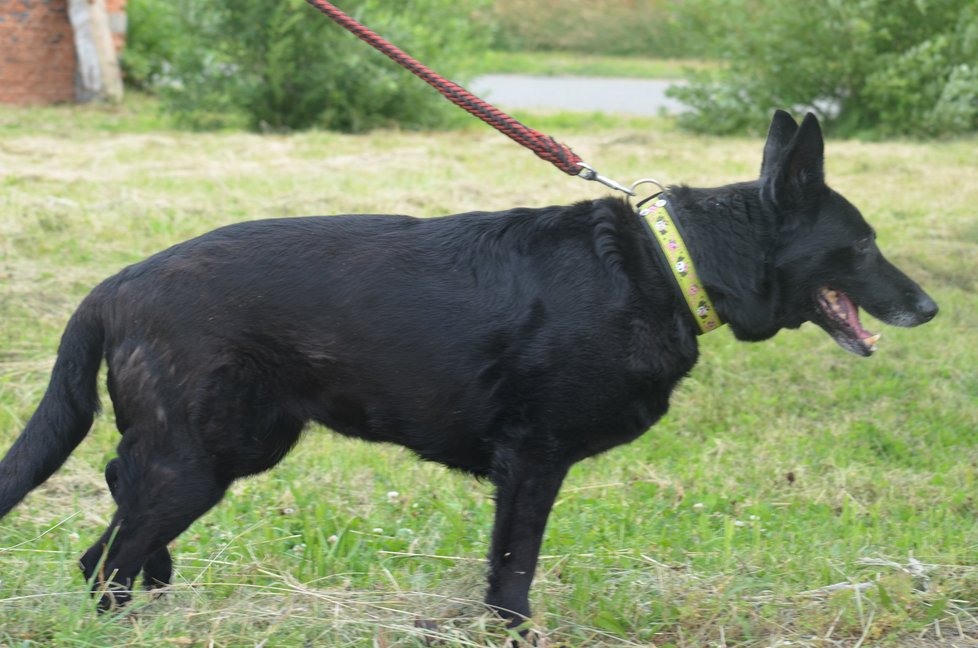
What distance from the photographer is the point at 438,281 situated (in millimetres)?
3227

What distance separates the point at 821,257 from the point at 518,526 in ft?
4.14

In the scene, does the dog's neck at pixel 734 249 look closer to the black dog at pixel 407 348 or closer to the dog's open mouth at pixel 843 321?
the black dog at pixel 407 348

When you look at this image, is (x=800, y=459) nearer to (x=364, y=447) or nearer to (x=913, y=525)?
(x=913, y=525)

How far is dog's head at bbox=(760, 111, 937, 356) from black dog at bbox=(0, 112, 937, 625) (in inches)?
0.4

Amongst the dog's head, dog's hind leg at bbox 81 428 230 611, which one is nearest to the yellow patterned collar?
the dog's head

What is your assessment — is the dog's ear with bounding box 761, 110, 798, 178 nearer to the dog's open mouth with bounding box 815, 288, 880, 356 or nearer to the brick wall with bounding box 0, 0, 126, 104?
the dog's open mouth with bounding box 815, 288, 880, 356

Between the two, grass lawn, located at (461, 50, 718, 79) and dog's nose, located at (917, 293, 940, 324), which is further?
grass lawn, located at (461, 50, 718, 79)

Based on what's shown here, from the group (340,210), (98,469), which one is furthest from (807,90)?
(98,469)

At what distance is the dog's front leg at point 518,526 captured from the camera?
3.19 metres

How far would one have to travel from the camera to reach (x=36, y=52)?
15977 millimetres

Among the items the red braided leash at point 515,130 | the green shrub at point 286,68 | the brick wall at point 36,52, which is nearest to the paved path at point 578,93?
the green shrub at point 286,68

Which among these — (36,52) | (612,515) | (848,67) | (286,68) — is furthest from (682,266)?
(36,52)

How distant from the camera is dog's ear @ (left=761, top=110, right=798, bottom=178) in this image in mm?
3379

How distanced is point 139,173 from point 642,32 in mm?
24814
